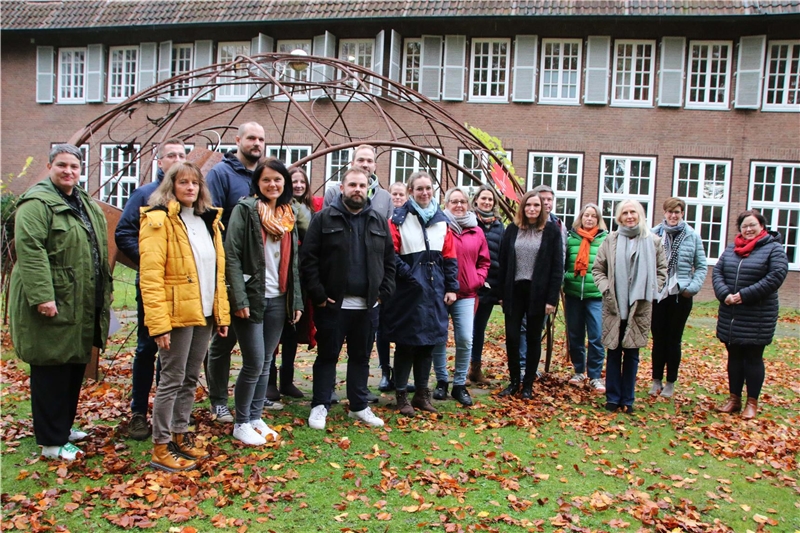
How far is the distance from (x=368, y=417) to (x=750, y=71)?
16246 mm

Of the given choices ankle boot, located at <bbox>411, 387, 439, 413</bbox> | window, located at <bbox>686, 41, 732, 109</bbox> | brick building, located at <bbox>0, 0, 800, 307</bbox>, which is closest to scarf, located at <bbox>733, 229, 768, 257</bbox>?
ankle boot, located at <bbox>411, 387, 439, 413</bbox>

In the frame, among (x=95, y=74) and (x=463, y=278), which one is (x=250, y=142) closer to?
(x=463, y=278)

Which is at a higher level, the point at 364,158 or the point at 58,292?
the point at 364,158

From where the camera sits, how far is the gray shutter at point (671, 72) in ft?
56.9

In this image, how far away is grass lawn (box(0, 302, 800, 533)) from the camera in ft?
12.0

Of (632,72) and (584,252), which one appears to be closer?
(584,252)

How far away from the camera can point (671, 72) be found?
1738 cm

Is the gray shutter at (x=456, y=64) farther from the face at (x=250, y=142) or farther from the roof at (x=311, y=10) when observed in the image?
the face at (x=250, y=142)

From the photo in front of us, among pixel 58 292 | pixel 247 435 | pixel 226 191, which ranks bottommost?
pixel 247 435

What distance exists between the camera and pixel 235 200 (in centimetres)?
486

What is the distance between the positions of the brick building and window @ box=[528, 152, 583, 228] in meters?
0.04

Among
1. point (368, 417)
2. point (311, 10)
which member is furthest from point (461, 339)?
point (311, 10)

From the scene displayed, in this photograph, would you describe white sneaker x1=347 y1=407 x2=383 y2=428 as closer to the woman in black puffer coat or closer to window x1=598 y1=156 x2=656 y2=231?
the woman in black puffer coat

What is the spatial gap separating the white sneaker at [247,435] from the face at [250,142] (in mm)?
1971
